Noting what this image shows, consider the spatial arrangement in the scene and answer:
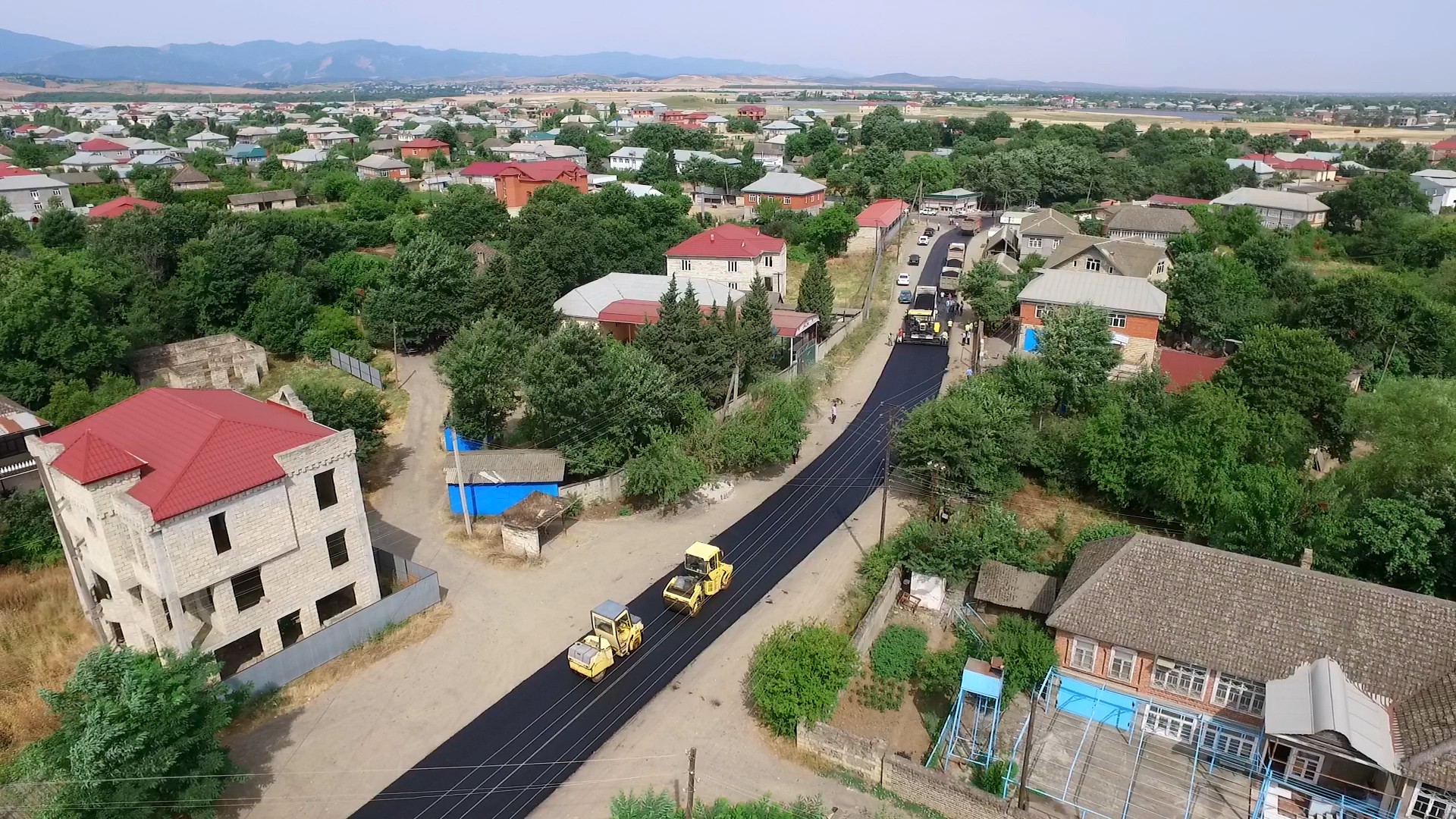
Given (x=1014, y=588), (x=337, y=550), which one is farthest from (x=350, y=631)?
(x=1014, y=588)

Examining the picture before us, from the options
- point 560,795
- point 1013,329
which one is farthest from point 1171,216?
point 560,795

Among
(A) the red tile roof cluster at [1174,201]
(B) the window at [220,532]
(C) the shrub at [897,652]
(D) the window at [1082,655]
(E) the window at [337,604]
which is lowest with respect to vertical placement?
(C) the shrub at [897,652]

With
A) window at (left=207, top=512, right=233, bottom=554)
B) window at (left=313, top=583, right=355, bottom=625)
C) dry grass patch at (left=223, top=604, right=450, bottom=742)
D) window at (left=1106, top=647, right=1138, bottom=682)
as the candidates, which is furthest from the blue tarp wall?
window at (left=1106, top=647, right=1138, bottom=682)

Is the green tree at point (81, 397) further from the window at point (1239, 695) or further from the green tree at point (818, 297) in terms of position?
the window at point (1239, 695)

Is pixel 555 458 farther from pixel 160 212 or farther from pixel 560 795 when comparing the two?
pixel 160 212

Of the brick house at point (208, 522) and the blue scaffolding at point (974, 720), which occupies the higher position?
the brick house at point (208, 522)

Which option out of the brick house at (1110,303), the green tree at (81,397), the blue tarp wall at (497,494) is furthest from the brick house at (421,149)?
the blue tarp wall at (497,494)

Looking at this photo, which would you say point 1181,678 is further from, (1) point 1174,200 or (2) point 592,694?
(1) point 1174,200
